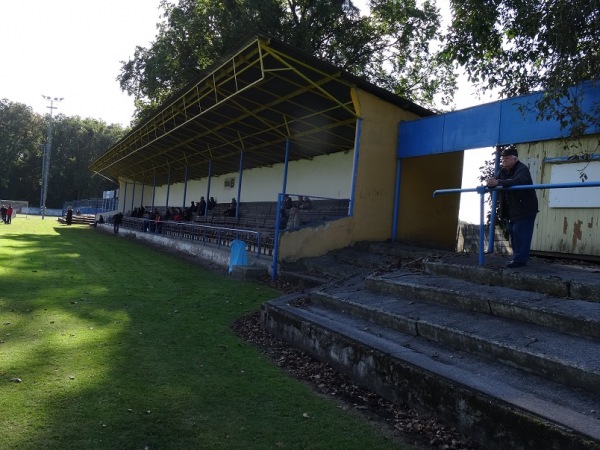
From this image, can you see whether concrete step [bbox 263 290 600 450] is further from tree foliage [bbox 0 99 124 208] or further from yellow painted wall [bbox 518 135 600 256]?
tree foliage [bbox 0 99 124 208]

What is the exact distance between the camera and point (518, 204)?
17.6 ft

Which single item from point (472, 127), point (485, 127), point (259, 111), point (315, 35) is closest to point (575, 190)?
point (485, 127)

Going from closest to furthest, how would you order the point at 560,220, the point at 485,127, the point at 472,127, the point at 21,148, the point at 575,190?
the point at 575,190 → the point at 560,220 → the point at 485,127 → the point at 472,127 → the point at 21,148

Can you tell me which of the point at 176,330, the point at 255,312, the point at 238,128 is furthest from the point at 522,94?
the point at 238,128

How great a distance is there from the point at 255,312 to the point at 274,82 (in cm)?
718

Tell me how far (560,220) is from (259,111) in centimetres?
944

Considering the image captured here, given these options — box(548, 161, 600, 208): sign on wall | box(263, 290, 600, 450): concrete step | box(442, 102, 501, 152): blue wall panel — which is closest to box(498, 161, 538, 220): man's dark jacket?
box(263, 290, 600, 450): concrete step

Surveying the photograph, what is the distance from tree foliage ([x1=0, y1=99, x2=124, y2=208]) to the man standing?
7019 centimetres

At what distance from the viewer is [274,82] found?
12.3m

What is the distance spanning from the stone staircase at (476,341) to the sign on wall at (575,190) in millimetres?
2179

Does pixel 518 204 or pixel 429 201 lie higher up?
pixel 429 201

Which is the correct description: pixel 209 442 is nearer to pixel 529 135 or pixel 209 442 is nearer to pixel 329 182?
pixel 529 135

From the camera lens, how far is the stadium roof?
11141mm

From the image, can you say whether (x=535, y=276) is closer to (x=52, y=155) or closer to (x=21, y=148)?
(x=52, y=155)
